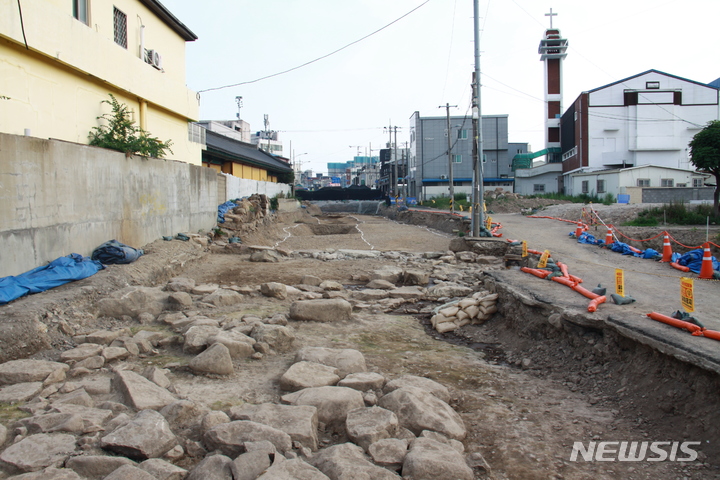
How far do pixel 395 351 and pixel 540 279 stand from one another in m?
3.83

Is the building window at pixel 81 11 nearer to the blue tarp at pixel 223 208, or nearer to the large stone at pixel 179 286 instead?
the large stone at pixel 179 286

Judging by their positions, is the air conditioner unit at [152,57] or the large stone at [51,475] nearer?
the large stone at [51,475]

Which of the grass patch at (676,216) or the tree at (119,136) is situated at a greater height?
the tree at (119,136)

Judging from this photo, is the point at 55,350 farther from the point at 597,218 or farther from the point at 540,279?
the point at 597,218

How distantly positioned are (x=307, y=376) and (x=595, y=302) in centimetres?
410

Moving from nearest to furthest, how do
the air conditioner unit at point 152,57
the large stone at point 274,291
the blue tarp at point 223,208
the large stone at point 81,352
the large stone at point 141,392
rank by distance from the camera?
the large stone at point 141,392 < the large stone at point 81,352 < the large stone at point 274,291 < the air conditioner unit at point 152,57 < the blue tarp at point 223,208

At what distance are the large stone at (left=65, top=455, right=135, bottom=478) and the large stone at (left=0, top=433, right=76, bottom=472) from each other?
15 centimetres

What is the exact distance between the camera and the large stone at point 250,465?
341 centimetres

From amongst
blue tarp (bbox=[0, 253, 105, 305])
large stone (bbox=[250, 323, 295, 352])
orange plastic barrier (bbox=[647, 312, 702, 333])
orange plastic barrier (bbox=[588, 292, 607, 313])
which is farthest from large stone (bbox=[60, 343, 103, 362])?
orange plastic barrier (bbox=[647, 312, 702, 333])

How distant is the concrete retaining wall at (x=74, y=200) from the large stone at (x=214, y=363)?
4207 millimetres

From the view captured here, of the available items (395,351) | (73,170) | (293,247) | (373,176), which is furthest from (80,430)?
(373,176)

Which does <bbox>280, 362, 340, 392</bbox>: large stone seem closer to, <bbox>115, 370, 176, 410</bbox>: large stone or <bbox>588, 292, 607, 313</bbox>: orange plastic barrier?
<bbox>115, 370, 176, 410</bbox>: large stone

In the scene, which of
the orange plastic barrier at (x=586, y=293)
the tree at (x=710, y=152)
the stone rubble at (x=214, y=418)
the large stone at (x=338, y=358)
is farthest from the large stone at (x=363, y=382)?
the tree at (x=710, y=152)

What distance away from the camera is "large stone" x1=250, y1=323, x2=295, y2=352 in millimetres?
6562
